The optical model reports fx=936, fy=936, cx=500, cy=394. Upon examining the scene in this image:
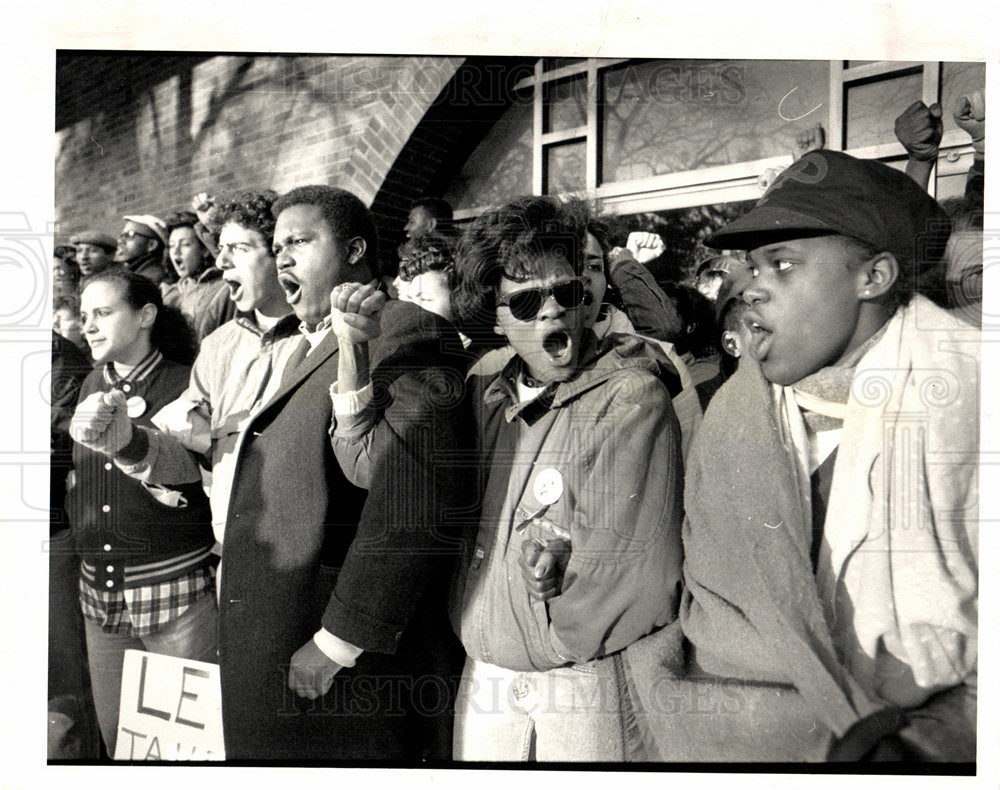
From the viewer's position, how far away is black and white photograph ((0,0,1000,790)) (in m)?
3.51

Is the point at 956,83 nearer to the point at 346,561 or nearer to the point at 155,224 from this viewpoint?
the point at 346,561

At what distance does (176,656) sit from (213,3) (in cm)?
262

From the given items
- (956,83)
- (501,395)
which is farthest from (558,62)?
(956,83)

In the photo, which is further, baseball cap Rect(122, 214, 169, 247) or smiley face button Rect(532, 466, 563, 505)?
baseball cap Rect(122, 214, 169, 247)

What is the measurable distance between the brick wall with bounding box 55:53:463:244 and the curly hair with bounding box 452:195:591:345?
36 centimetres

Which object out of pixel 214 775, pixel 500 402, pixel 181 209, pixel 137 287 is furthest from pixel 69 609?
pixel 500 402

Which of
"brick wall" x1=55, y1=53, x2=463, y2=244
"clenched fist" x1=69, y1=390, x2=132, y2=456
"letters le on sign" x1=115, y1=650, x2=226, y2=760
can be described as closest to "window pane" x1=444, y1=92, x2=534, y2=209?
"brick wall" x1=55, y1=53, x2=463, y2=244

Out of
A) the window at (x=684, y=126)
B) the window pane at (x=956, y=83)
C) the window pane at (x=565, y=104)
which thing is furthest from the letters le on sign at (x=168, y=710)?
the window pane at (x=956, y=83)

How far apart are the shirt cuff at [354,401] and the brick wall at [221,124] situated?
0.80 metres

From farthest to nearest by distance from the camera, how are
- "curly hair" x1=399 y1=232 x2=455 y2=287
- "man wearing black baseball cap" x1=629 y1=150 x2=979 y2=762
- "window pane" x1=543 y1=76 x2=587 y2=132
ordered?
1. "window pane" x1=543 y1=76 x2=587 y2=132
2. "curly hair" x1=399 y1=232 x2=455 y2=287
3. "man wearing black baseball cap" x1=629 y1=150 x2=979 y2=762

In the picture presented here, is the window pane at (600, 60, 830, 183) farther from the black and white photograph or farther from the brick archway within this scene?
the brick archway

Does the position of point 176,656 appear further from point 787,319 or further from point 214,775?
point 787,319

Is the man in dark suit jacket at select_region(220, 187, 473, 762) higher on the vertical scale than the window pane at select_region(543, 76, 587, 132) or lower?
lower

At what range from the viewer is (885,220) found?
3.51 m
